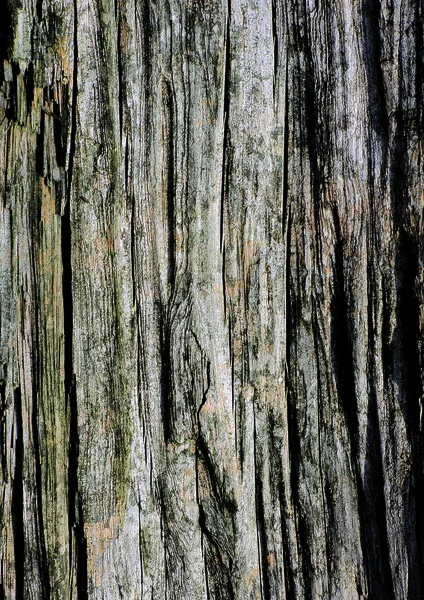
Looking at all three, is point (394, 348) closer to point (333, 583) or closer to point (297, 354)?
point (297, 354)

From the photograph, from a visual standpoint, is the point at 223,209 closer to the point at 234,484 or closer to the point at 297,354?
the point at 297,354

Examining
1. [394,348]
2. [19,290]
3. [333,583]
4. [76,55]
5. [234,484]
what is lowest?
[333,583]

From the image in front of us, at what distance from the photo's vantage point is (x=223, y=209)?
5.66 ft

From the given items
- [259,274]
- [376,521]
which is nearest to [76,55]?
[259,274]

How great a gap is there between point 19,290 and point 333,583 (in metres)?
1.34

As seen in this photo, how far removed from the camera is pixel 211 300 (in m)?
1.73

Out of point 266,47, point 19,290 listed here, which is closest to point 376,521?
point 19,290

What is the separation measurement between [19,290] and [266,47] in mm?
1073

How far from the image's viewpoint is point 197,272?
172 cm

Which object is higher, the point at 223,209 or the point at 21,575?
the point at 223,209

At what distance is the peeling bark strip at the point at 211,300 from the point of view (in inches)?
65.4

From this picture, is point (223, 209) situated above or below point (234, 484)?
above

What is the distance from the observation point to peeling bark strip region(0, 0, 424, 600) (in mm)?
1660

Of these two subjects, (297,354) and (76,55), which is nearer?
(76,55)
